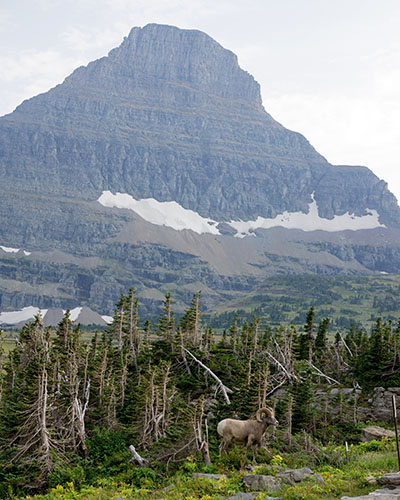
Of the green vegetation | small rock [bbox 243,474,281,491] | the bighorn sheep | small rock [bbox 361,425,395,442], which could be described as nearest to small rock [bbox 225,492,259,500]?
the green vegetation

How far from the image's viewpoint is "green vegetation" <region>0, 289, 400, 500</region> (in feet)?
90.7

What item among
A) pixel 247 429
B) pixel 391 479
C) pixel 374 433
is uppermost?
pixel 391 479

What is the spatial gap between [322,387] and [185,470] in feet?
93.3

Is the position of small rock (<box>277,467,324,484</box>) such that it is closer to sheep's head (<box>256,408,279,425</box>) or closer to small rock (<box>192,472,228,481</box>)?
small rock (<box>192,472,228,481</box>)

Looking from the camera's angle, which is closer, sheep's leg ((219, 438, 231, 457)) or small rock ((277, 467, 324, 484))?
small rock ((277, 467, 324, 484))

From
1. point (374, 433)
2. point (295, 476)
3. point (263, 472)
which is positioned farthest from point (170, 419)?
point (295, 476)

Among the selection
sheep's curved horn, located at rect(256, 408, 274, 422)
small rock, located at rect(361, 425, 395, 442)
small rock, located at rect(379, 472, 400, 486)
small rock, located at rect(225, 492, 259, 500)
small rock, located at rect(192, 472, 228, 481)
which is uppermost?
sheep's curved horn, located at rect(256, 408, 274, 422)

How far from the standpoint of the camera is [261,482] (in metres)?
23.1

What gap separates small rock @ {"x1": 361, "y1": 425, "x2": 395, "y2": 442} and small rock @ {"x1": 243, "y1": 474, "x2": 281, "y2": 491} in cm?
1678

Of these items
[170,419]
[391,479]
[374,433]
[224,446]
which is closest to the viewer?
[391,479]

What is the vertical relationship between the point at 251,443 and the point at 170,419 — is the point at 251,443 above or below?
above

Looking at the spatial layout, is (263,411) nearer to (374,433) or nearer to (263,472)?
(263,472)

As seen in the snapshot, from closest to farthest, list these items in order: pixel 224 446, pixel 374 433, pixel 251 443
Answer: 1. pixel 251 443
2. pixel 224 446
3. pixel 374 433

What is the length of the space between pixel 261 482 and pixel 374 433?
18202 mm
